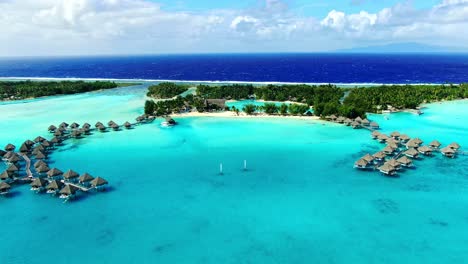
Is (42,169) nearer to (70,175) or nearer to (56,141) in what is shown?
(70,175)

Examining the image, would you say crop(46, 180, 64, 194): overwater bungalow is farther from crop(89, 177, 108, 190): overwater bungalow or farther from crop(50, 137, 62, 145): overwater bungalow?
crop(50, 137, 62, 145): overwater bungalow

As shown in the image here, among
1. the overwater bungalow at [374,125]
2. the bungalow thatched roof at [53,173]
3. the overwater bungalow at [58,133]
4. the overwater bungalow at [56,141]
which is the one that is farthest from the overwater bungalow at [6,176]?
the overwater bungalow at [374,125]

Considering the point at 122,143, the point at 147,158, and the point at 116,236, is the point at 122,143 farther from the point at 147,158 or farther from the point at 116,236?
the point at 116,236

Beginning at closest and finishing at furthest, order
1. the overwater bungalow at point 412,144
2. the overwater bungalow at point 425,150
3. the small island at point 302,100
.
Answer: the overwater bungalow at point 425,150, the overwater bungalow at point 412,144, the small island at point 302,100

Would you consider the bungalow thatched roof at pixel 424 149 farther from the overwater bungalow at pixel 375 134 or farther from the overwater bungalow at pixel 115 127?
the overwater bungalow at pixel 115 127

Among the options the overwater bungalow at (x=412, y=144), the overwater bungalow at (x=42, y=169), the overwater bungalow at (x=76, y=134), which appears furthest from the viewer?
Result: the overwater bungalow at (x=76, y=134)

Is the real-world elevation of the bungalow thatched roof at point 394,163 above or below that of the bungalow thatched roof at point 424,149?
below

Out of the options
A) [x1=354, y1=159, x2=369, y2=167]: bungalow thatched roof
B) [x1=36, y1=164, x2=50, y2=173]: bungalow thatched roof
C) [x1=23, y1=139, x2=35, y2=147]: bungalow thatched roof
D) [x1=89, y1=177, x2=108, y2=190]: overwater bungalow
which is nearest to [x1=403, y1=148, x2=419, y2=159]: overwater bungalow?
[x1=354, y1=159, x2=369, y2=167]: bungalow thatched roof
